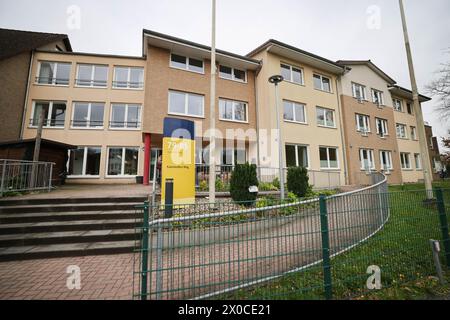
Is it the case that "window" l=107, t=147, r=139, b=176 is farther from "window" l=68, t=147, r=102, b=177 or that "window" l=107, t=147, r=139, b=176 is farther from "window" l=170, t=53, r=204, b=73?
"window" l=170, t=53, r=204, b=73

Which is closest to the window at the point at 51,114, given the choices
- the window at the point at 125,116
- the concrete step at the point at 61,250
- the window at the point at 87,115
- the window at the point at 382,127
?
the window at the point at 87,115

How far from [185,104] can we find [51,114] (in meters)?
9.91

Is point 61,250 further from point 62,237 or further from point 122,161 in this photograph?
point 122,161

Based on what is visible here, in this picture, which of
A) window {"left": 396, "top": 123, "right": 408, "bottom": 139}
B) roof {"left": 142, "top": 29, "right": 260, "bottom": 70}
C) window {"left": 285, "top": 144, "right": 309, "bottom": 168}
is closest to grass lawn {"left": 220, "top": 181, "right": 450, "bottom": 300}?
window {"left": 285, "top": 144, "right": 309, "bottom": 168}

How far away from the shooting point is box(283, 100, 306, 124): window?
51.8ft

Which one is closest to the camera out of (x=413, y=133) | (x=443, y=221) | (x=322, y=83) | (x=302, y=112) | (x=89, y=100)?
(x=443, y=221)

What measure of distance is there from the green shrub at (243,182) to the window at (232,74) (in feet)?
33.7

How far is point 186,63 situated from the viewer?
582 inches

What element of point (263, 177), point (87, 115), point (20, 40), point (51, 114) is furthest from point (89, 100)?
point (263, 177)

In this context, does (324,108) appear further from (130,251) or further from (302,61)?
Result: (130,251)

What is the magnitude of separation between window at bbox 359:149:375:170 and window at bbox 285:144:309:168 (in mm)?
6318

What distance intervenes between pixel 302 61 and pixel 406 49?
7796mm

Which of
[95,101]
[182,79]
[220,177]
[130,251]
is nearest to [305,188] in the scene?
[220,177]
